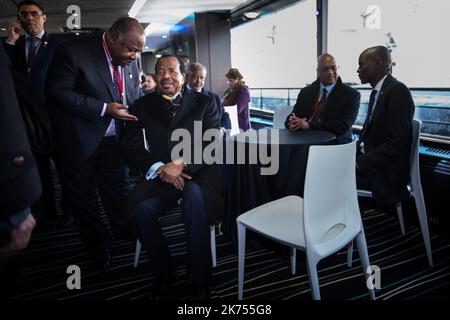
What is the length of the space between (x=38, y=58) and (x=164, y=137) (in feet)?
4.58

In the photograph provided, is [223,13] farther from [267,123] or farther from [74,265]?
[74,265]

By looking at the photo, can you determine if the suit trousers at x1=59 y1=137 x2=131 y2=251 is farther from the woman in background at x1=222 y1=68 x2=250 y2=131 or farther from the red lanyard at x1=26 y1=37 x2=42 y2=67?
the woman in background at x1=222 y1=68 x2=250 y2=131

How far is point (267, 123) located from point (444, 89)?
3258mm

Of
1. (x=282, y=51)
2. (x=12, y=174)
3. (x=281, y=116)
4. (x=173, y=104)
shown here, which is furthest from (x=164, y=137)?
(x=282, y=51)

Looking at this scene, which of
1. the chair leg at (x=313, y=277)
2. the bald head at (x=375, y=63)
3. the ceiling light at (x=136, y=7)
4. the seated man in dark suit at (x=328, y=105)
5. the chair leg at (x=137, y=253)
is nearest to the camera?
the chair leg at (x=313, y=277)

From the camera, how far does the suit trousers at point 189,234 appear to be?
5.86ft

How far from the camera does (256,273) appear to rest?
2139mm

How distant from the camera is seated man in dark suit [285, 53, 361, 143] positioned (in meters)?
2.63

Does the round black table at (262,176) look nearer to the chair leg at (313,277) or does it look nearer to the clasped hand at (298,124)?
the clasped hand at (298,124)

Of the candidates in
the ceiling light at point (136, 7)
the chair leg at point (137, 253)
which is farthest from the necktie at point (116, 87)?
the ceiling light at point (136, 7)

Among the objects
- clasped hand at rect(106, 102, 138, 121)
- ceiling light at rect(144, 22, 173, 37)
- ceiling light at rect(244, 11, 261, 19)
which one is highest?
ceiling light at rect(144, 22, 173, 37)

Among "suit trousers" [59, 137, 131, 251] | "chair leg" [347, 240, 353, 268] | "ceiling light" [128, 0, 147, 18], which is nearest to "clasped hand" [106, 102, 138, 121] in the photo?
"suit trousers" [59, 137, 131, 251]

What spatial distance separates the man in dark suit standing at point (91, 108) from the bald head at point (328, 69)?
5.42 feet

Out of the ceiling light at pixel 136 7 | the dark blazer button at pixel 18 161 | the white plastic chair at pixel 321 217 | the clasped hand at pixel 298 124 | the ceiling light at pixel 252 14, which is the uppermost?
the ceiling light at pixel 136 7
